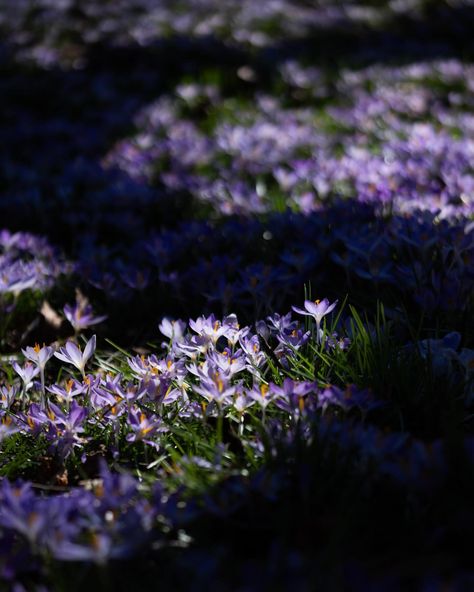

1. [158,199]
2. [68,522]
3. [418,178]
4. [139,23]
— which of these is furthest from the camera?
[139,23]

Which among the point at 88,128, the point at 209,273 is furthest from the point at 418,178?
the point at 88,128

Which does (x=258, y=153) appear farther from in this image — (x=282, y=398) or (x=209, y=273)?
(x=282, y=398)

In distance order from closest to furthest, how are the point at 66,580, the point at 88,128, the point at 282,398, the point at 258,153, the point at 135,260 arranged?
1. the point at 66,580
2. the point at 282,398
3. the point at 135,260
4. the point at 258,153
5. the point at 88,128

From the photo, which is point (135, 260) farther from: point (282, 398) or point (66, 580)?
point (66, 580)

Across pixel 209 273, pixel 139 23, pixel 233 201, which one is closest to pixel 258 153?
pixel 233 201

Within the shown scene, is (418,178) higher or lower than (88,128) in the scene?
higher

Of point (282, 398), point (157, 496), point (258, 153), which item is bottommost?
point (258, 153)

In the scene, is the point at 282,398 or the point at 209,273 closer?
the point at 282,398
